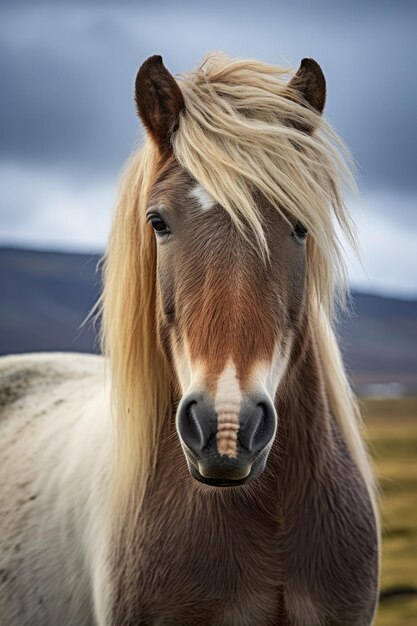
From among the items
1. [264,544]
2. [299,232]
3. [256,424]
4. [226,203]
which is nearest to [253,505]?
[264,544]

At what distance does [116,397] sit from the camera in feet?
10.6

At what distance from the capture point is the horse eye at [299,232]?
9.05 ft

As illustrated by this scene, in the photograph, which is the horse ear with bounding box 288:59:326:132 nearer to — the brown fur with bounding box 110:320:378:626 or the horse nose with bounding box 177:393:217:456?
the brown fur with bounding box 110:320:378:626

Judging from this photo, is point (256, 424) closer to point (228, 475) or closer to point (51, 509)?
point (228, 475)

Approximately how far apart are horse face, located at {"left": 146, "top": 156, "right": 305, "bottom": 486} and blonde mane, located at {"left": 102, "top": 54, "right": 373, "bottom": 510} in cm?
7

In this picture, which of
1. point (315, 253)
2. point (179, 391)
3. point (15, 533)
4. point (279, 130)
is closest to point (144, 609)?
point (179, 391)

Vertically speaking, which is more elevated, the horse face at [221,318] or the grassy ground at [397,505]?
the horse face at [221,318]

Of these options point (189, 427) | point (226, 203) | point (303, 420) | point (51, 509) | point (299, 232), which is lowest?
point (51, 509)

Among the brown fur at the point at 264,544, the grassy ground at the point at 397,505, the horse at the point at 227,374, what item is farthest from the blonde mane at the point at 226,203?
the grassy ground at the point at 397,505

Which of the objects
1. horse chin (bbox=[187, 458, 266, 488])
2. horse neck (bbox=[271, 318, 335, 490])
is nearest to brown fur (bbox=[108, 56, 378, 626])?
horse neck (bbox=[271, 318, 335, 490])

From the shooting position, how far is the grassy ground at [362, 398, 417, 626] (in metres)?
8.86

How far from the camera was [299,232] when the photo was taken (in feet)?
9.14

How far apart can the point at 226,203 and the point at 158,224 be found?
0.28 metres

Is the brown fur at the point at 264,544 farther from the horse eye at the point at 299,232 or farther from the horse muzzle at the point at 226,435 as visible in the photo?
the horse muzzle at the point at 226,435
